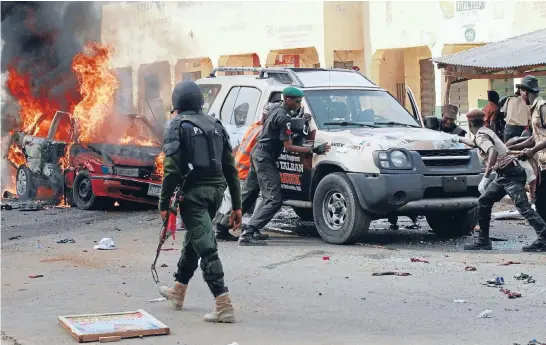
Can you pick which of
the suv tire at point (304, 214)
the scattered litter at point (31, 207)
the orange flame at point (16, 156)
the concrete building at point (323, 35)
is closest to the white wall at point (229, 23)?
the concrete building at point (323, 35)

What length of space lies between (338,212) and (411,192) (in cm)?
99

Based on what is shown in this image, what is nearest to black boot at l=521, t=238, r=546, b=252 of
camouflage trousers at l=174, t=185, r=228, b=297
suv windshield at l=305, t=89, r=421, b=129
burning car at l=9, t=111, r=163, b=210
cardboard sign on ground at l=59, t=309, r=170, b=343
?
suv windshield at l=305, t=89, r=421, b=129

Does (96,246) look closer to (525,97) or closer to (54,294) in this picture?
(54,294)

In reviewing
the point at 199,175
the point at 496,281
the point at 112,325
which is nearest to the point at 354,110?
the point at 496,281

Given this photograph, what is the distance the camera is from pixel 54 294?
8.99m

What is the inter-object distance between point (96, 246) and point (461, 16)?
19.3 metres

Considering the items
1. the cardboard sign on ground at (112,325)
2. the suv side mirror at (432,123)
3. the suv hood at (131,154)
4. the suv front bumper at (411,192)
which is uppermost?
the suv side mirror at (432,123)

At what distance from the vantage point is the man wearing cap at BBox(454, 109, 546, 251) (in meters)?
10.7

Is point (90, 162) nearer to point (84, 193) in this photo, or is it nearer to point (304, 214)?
point (84, 193)

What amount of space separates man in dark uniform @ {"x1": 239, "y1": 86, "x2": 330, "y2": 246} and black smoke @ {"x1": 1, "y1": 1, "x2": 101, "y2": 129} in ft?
41.0

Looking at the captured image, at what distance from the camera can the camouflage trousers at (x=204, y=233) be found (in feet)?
24.8

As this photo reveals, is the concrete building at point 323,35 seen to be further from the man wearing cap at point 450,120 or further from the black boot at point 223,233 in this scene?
the black boot at point 223,233

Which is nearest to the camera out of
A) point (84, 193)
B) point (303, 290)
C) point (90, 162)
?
point (303, 290)

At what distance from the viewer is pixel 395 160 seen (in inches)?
448
